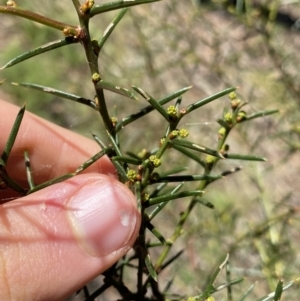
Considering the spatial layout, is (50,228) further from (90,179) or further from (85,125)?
(85,125)

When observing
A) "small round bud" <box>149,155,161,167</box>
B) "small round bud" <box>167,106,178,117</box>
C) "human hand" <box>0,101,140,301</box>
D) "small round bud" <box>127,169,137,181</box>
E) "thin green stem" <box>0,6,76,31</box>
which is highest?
"thin green stem" <box>0,6,76,31</box>

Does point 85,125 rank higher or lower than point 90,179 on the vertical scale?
higher

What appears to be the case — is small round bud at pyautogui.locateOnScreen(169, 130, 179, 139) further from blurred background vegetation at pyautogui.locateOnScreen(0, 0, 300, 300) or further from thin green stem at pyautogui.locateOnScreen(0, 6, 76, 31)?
blurred background vegetation at pyautogui.locateOnScreen(0, 0, 300, 300)

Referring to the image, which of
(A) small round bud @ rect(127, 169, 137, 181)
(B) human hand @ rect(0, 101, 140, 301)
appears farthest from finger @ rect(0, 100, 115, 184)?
(A) small round bud @ rect(127, 169, 137, 181)

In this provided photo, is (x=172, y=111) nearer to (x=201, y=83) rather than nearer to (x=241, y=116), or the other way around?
(x=241, y=116)

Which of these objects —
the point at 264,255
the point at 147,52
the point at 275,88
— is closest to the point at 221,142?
the point at 264,255

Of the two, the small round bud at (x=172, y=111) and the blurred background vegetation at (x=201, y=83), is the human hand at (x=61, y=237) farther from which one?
the blurred background vegetation at (x=201, y=83)

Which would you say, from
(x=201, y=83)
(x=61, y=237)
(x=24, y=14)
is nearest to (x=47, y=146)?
(x=61, y=237)

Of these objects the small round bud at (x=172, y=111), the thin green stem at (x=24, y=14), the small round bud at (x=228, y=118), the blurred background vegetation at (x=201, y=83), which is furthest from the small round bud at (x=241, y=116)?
the blurred background vegetation at (x=201, y=83)
